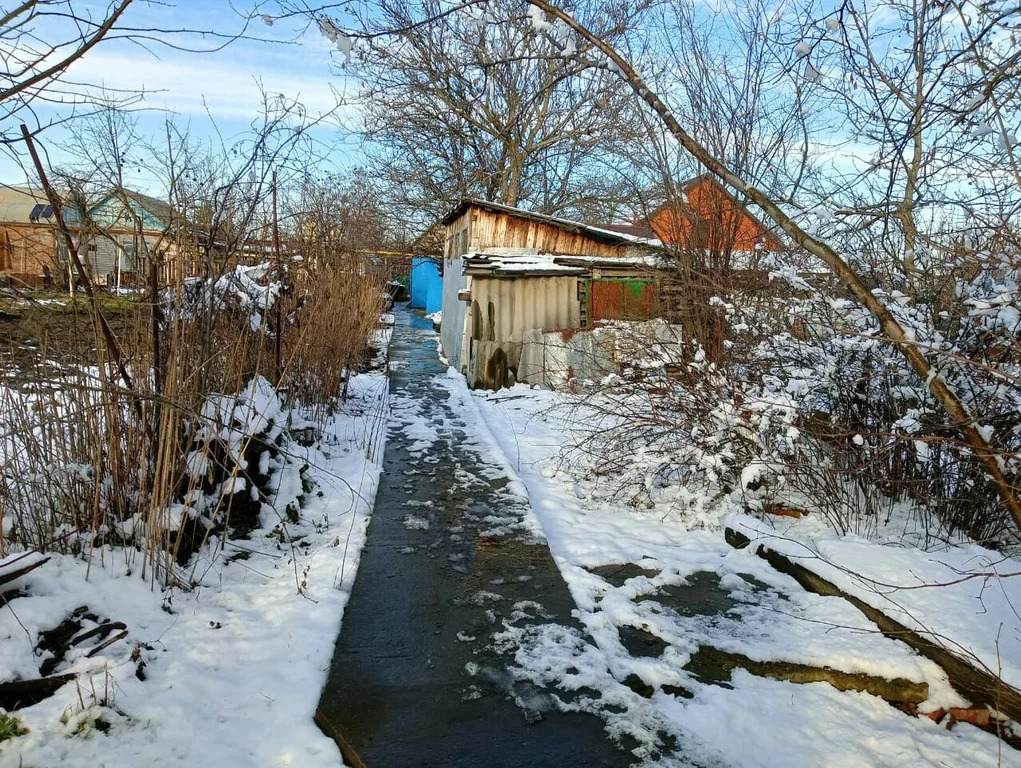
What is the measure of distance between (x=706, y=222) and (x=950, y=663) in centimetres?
434

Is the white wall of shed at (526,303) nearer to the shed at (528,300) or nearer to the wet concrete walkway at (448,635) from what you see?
the shed at (528,300)

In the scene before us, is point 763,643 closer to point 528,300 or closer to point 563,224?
point 528,300

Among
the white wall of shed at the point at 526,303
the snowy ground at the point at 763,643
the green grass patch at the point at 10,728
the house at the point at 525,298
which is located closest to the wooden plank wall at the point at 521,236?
the house at the point at 525,298

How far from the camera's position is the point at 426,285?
33281 mm

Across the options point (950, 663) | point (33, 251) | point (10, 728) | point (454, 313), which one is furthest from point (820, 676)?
point (454, 313)

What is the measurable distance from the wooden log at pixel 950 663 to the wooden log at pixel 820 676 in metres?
0.14

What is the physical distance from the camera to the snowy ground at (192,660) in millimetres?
2604

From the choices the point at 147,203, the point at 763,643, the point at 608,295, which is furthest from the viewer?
the point at 608,295

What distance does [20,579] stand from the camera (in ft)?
10.5

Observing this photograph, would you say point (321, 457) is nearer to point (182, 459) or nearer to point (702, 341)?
point (182, 459)

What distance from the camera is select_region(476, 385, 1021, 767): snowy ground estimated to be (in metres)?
2.79

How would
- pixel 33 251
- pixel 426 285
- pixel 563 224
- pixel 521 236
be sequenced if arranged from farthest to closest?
pixel 426 285, pixel 521 236, pixel 563 224, pixel 33 251

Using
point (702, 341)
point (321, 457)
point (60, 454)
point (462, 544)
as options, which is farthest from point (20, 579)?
point (702, 341)

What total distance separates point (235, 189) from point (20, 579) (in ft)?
9.25
